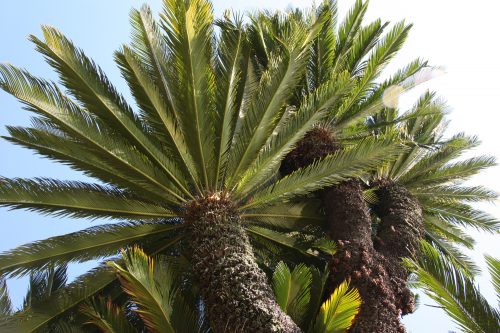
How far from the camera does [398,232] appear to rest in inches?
327

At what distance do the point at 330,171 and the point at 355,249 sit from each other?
131 centimetres

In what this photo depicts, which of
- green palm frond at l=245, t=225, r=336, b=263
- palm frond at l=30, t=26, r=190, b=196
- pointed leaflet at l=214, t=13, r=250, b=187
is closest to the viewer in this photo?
palm frond at l=30, t=26, r=190, b=196

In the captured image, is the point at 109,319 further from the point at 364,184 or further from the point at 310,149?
the point at 364,184

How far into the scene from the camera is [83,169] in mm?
7684

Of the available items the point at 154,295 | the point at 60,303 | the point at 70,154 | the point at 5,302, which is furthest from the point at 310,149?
the point at 5,302

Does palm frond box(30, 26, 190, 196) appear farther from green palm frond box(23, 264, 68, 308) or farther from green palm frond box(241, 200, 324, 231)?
green palm frond box(23, 264, 68, 308)

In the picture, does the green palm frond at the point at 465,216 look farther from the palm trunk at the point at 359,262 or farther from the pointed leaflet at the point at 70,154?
the pointed leaflet at the point at 70,154

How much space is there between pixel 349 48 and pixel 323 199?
3179 millimetres

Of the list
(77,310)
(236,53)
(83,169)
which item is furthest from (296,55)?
(77,310)

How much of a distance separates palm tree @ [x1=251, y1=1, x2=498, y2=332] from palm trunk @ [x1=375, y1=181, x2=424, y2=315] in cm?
1

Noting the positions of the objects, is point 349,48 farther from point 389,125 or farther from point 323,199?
point 323,199

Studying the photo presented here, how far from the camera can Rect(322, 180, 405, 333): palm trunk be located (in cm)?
659

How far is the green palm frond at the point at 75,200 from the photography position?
7332 millimetres

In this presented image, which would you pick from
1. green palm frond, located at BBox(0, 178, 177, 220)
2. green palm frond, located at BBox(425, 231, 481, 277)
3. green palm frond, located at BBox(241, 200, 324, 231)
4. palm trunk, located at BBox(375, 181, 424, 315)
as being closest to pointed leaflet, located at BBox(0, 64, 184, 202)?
green palm frond, located at BBox(0, 178, 177, 220)
